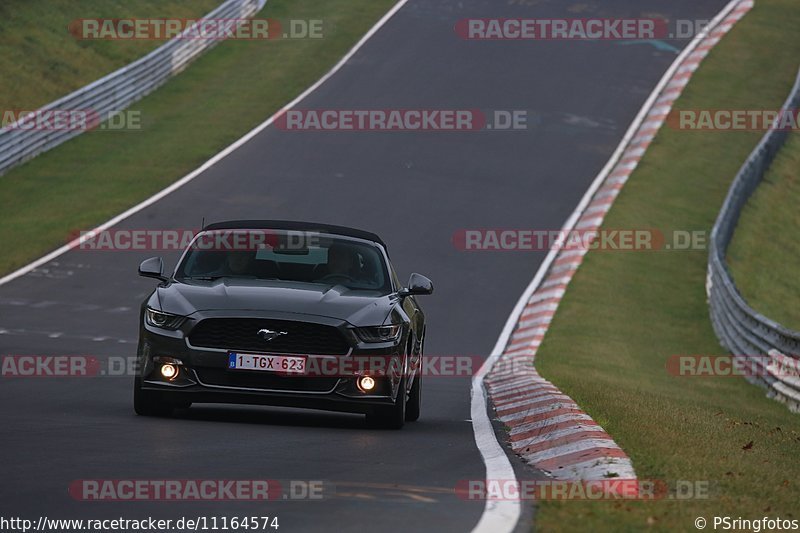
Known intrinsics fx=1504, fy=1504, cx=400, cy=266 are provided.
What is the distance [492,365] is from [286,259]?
6209 millimetres

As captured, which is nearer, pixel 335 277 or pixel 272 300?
pixel 272 300

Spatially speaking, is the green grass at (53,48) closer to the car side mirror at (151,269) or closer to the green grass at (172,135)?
the green grass at (172,135)

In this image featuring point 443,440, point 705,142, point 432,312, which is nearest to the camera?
point 443,440

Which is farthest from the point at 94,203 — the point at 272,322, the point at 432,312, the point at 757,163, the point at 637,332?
the point at 272,322

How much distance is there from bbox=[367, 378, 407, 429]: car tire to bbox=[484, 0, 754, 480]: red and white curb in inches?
30.9

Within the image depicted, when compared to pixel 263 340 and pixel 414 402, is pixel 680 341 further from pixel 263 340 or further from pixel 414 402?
pixel 263 340

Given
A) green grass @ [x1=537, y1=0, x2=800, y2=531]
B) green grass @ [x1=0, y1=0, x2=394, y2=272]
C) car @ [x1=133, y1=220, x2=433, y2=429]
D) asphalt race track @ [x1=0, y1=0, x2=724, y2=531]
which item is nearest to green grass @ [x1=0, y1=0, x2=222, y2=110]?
green grass @ [x1=0, y1=0, x2=394, y2=272]

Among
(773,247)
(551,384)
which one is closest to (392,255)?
(773,247)

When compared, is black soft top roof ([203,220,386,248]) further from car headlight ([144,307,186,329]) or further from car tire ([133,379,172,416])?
car tire ([133,379,172,416])

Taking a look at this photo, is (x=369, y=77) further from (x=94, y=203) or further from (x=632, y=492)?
(x=632, y=492)

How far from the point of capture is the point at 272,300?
10.3 meters

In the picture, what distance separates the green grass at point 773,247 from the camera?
942 inches

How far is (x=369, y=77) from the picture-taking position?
112 ft

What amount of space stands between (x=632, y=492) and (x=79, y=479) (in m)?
2.59
